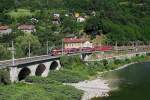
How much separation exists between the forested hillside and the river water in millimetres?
25099

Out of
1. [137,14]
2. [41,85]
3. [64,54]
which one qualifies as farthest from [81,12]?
[41,85]

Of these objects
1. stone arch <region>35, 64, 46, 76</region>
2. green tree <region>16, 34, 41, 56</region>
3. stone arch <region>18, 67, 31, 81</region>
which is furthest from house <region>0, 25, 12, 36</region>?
stone arch <region>18, 67, 31, 81</region>

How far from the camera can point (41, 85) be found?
6131 centimetres

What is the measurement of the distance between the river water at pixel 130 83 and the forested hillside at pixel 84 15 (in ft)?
82.3

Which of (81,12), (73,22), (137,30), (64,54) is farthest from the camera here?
(81,12)

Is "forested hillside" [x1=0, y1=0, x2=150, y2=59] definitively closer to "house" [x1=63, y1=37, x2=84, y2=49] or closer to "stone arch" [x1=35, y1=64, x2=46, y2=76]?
"house" [x1=63, y1=37, x2=84, y2=49]

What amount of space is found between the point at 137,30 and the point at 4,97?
9562 cm

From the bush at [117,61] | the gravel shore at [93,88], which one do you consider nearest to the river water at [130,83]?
the gravel shore at [93,88]

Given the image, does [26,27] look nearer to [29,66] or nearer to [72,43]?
[72,43]

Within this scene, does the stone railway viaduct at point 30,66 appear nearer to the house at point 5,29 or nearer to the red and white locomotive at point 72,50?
the red and white locomotive at point 72,50

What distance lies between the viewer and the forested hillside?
122562 mm

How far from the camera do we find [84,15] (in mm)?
150250

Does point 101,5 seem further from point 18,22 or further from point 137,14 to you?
point 18,22

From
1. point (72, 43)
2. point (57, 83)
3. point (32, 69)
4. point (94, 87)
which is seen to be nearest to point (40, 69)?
point (32, 69)
